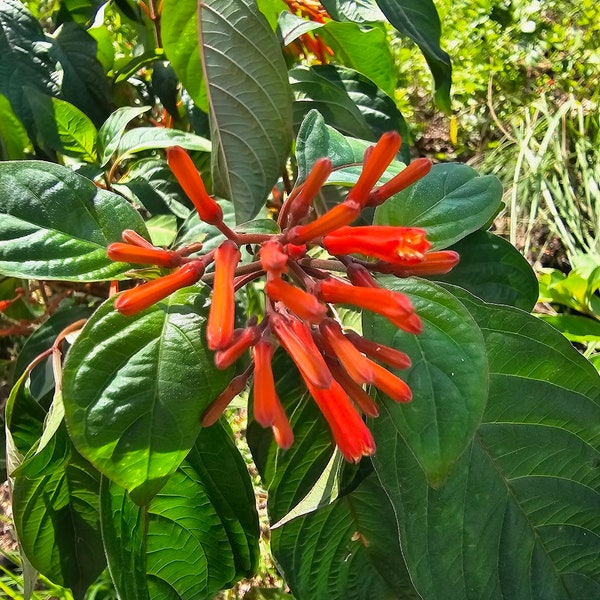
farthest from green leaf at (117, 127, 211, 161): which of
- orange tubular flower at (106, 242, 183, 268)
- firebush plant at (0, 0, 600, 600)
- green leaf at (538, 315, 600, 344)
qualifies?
green leaf at (538, 315, 600, 344)

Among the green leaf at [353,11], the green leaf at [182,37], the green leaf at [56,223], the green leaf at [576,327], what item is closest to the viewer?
the green leaf at [56,223]

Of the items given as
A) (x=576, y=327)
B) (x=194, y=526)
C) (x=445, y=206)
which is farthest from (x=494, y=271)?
(x=576, y=327)

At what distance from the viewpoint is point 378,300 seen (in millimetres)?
471

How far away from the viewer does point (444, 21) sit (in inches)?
101

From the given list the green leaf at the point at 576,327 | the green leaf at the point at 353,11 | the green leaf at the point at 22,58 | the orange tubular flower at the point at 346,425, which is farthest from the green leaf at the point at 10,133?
the green leaf at the point at 576,327

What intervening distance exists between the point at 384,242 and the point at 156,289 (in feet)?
0.62

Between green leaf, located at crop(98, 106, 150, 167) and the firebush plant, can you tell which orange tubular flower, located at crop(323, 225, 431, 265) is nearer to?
the firebush plant

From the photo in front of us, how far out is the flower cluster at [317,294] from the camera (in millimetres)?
470

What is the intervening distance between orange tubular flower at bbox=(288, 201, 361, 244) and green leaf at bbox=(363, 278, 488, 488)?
8 centimetres

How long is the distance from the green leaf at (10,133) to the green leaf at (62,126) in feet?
0.09

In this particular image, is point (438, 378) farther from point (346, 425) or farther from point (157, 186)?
point (157, 186)

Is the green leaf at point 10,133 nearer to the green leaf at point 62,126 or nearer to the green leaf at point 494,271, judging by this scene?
the green leaf at point 62,126

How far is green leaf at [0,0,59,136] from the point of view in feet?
3.17

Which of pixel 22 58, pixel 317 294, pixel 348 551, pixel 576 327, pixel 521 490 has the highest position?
pixel 22 58
